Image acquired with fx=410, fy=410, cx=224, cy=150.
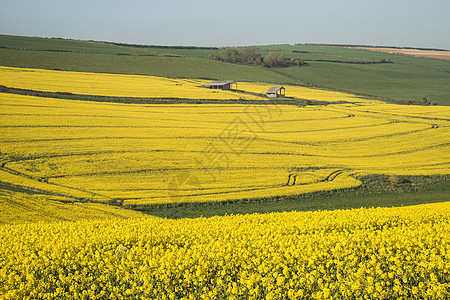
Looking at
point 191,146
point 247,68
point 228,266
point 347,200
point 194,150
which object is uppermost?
point 247,68

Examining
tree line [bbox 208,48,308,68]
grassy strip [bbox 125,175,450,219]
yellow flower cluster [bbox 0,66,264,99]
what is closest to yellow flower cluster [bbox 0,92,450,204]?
grassy strip [bbox 125,175,450,219]

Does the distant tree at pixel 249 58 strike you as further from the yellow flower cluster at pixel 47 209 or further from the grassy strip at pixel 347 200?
the yellow flower cluster at pixel 47 209

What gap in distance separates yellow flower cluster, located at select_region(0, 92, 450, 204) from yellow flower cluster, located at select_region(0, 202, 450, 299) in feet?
50.7

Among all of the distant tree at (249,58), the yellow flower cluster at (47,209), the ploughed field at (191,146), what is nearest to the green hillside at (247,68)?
the distant tree at (249,58)

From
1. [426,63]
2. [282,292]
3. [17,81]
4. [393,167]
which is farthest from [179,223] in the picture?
[426,63]

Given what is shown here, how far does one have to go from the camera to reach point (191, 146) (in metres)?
38.9

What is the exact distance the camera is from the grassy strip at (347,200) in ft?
87.4

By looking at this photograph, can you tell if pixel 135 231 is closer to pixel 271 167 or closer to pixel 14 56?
pixel 271 167

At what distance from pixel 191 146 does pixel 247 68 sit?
2998 inches

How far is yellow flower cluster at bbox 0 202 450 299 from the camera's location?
877cm

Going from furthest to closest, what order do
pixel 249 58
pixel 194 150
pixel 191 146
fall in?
1. pixel 249 58
2. pixel 191 146
3. pixel 194 150

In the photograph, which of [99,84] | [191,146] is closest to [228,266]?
[191,146]

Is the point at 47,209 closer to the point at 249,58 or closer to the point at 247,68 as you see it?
the point at 247,68

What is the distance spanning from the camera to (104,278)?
9531 millimetres
